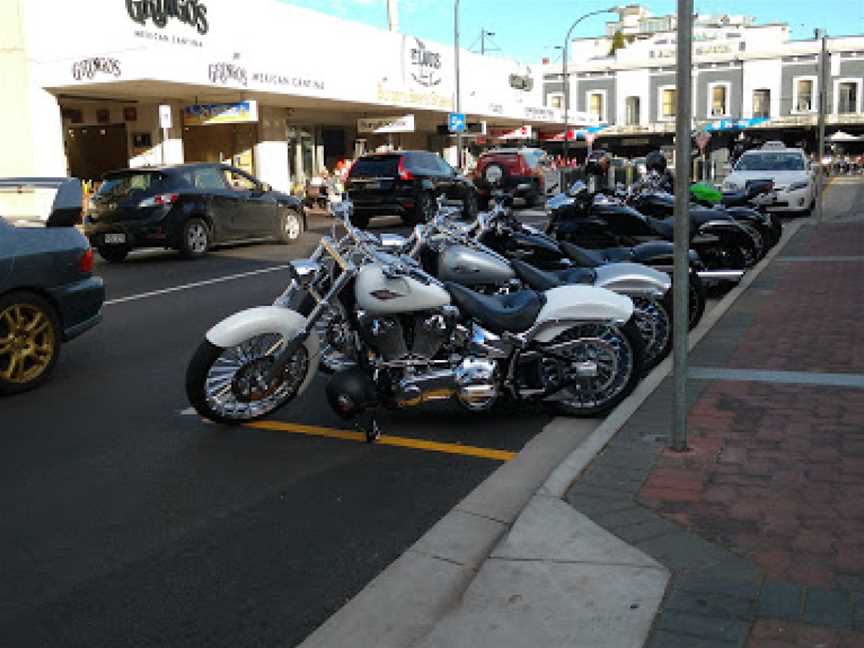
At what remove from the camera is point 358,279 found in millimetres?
5375

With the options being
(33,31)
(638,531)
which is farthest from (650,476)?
(33,31)

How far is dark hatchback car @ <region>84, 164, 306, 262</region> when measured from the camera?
1479cm

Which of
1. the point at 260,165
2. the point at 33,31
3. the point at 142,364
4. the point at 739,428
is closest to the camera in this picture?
the point at 739,428

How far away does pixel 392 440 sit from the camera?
549 centimetres

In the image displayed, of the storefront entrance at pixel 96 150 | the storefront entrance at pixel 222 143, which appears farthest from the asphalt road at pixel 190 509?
the storefront entrance at pixel 222 143

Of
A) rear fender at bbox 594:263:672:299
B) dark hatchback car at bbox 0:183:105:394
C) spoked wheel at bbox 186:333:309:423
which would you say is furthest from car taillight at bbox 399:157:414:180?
spoked wheel at bbox 186:333:309:423

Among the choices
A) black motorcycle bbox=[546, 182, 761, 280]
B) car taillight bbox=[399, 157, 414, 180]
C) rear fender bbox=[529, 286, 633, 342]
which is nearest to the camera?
rear fender bbox=[529, 286, 633, 342]

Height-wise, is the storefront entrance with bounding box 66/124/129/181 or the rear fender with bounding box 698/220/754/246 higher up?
the storefront entrance with bounding box 66/124/129/181

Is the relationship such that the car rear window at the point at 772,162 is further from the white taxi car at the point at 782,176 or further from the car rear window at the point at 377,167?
the car rear window at the point at 377,167

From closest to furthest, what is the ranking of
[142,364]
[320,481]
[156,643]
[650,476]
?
[156,643] → [650,476] → [320,481] → [142,364]

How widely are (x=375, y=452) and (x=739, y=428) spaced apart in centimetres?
212

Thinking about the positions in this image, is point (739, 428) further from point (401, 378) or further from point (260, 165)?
point (260, 165)

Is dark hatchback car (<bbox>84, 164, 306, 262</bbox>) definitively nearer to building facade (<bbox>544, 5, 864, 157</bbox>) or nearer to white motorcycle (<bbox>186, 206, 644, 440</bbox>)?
white motorcycle (<bbox>186, 206, 644, 440</bbox>)

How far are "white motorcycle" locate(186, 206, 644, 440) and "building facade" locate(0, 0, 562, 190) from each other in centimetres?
1707
